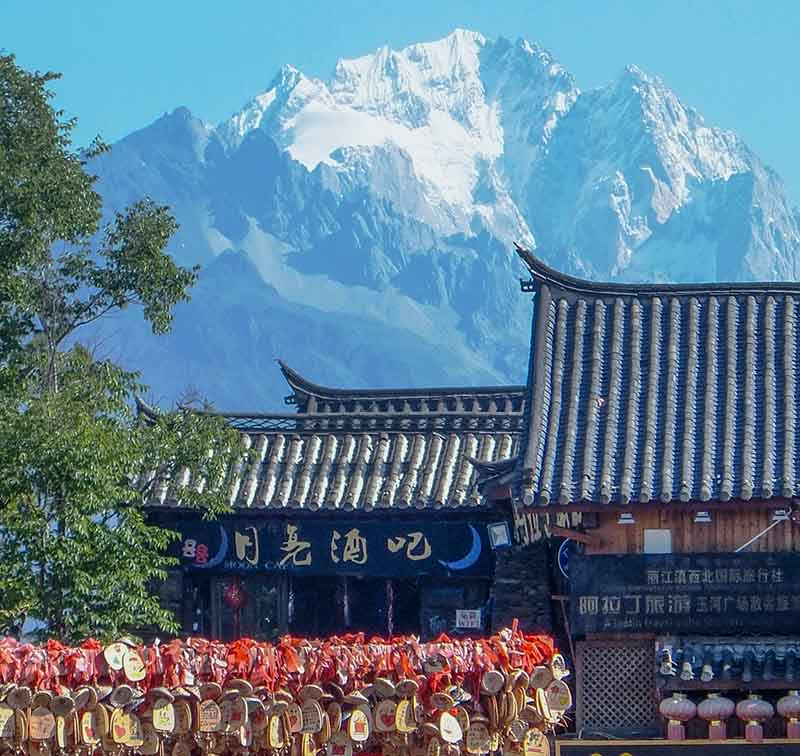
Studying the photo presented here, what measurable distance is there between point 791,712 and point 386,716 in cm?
688

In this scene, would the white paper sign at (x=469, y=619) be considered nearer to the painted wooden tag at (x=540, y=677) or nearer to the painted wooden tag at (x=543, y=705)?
the painted wooden tag at (x=543, y=705)

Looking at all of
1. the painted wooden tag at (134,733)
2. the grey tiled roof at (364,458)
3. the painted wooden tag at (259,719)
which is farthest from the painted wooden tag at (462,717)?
the grey tiled roof at (364,458)

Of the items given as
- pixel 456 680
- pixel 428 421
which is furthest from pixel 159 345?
pixel 456 680

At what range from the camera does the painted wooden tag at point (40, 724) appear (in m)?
15.2

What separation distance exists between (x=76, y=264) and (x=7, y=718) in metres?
11.3

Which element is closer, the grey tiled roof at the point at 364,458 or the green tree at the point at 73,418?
the green tree at the point at 73,418

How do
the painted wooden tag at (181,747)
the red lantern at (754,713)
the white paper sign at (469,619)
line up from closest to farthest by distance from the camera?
the painted wooden tag at (181,747) → the red lantern at (754,713) → the white paper sign at (469,619)

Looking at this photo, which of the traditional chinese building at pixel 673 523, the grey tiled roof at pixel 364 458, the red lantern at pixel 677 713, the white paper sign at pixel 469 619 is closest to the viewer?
the red lantern at pixel 677 713

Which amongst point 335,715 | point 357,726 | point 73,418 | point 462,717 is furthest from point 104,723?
point 73,418

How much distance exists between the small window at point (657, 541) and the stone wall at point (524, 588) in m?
3.30

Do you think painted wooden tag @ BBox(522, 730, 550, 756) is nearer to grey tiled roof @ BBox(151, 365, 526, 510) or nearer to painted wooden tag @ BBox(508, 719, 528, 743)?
painted wooden tag @ BBox(508, 719, 528, 743)

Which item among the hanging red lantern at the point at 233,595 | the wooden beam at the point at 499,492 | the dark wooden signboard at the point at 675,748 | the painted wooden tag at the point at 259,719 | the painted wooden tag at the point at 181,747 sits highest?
the wooden beam at the point at 499,492

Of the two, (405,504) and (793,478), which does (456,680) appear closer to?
(793,478)

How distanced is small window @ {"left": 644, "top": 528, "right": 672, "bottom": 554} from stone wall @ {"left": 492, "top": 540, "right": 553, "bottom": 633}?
3297 mm
